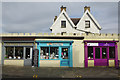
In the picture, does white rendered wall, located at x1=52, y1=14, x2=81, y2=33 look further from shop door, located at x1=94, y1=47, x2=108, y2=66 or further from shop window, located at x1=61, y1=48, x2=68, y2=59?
shop door, located at x1=94, y1=47, x2=108, y2=66

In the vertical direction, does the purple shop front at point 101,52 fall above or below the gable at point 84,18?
below

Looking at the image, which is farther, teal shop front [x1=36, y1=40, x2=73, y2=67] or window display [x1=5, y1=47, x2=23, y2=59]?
window display [x1=5, y1=47, x2=23, y2=59]

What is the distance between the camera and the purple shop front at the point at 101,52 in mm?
14344

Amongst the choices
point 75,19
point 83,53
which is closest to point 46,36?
point 83,53

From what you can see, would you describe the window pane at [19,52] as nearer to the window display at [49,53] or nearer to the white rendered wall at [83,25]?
the window display at [49,53]

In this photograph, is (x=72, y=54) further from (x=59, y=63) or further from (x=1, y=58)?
(x=1, y=58)

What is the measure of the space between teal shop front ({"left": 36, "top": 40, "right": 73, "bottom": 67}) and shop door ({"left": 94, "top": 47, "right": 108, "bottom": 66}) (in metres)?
3.26

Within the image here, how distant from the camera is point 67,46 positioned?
14.4m

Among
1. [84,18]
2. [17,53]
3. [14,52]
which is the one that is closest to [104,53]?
→ [17,53]

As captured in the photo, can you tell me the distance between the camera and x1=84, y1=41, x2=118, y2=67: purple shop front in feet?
47.1

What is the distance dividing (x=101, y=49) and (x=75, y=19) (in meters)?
14.7

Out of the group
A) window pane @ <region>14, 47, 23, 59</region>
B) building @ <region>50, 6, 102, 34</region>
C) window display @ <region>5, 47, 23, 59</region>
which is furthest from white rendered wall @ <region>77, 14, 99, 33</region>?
window display @ <region>5, 47, 23, 59</region>

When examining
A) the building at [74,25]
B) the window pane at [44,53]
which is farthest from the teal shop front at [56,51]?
the building at [74,25]

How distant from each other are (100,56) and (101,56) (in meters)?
0.12
